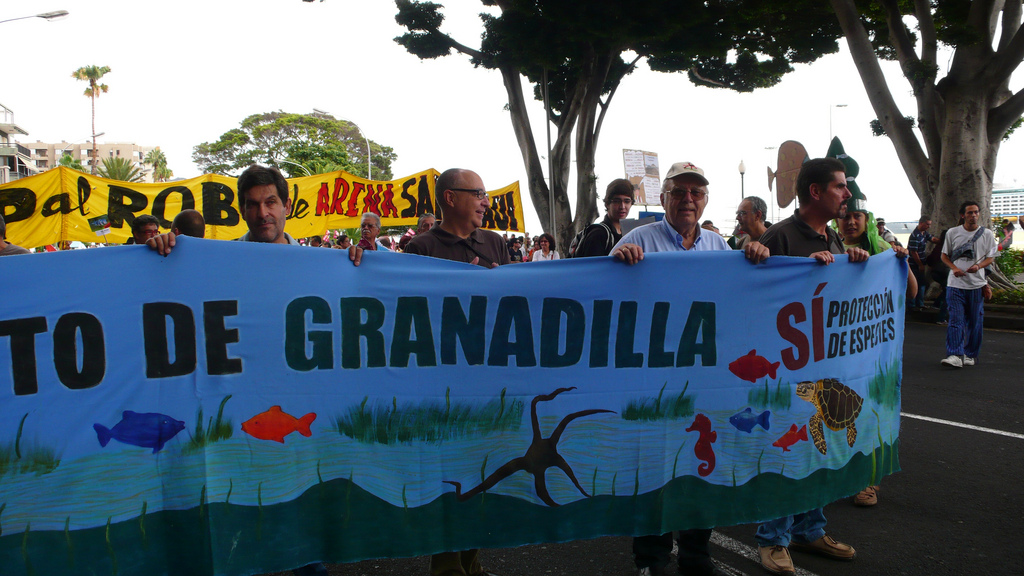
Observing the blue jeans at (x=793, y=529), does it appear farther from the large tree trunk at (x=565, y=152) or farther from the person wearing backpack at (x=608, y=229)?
the large tree trunk at (x=565, y=152)

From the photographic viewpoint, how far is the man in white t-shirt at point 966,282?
788 centimetres

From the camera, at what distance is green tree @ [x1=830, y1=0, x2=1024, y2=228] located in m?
12.8

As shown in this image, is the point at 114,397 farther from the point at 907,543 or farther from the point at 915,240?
the point at 915,240

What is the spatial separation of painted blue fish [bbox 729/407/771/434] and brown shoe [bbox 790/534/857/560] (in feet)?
2.42

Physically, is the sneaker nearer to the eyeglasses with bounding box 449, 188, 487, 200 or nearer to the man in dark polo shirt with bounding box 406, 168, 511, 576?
the man in dark polo shirt with bounding box 406, 168, 511, 576

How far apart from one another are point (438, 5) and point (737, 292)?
53.2 feet

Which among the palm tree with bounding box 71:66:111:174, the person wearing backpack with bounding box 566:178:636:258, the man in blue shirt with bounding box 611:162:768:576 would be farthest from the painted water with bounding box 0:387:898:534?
the palm tree with bounding box 71:66:111:174

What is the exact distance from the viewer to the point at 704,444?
2996 mm

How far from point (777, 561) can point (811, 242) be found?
4.87 feet

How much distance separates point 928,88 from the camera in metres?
13.5

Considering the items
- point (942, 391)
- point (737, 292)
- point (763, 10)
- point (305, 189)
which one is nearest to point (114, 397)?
point (737, 292)

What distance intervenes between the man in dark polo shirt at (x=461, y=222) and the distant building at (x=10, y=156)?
99.9 m

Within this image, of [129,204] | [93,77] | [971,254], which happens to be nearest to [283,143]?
[93,77]

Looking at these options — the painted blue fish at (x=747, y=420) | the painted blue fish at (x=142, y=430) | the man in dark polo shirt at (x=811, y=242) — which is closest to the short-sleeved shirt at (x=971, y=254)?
the man in dark polo shirt at (x=811, y=242)
